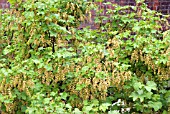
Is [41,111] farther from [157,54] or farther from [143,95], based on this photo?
[157,54]

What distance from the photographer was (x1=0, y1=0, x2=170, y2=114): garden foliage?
299 cm

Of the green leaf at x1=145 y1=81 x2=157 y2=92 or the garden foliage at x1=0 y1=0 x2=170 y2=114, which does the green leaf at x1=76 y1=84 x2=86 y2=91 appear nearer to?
the garden foliage at x1=0 y1=0 x2=170 y2=114

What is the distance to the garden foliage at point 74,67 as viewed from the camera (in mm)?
2986

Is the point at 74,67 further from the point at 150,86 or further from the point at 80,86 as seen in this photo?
the point at 150,86

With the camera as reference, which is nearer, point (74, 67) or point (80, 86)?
point (80, 86)

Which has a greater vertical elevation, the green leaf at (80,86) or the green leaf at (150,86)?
the green leaf at (80,86)

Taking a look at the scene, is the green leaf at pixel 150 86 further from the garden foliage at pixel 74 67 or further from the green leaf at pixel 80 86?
the green leaf at pixel 80 86

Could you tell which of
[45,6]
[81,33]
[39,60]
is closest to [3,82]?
[39,60]

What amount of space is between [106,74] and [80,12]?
3.24 feet

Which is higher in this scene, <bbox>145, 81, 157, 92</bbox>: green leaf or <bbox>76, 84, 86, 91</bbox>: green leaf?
<bbox>76, 84, 86, 91</bbox>: green leaf

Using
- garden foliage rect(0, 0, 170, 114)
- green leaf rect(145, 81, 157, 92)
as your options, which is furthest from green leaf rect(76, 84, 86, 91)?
green leaf rect(145, 81, 157, 92)

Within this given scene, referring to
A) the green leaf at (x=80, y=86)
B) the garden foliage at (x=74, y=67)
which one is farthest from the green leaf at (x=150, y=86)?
the green leaf at (x=80, y=86)

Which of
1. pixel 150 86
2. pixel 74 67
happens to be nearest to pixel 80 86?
pixel 74 67

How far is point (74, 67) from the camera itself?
3.26 metres
